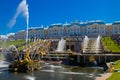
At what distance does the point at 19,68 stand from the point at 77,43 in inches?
2050

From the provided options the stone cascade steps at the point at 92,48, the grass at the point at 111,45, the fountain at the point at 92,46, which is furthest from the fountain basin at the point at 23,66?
the grass at the point at 111,45

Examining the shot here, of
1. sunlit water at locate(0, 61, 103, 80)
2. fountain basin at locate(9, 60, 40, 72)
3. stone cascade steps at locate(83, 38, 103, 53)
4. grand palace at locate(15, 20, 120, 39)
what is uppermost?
grand palace at locate(15, 20, 120, 39)

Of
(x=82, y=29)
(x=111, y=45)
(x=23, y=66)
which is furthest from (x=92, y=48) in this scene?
(x=82, y=29)

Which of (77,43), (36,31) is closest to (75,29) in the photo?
(36,31)

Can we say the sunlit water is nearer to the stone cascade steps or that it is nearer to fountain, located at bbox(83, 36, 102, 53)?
the stone cascade steps

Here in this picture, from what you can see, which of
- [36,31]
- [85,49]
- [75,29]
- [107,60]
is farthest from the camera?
[36,31]

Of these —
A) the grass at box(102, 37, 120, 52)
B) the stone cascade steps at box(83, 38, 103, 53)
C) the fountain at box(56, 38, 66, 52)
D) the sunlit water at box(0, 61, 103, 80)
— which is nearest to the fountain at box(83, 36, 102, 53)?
the stone cascade steps at box(83, 38, 103, 53)

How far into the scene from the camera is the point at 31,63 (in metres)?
52.2

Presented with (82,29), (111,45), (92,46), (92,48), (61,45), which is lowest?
(92,48)

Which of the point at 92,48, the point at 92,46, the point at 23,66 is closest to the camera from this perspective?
the point at 23,66

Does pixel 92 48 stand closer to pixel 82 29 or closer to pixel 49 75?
pixel 49 75

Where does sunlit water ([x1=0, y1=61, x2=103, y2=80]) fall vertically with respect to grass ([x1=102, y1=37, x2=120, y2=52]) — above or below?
below

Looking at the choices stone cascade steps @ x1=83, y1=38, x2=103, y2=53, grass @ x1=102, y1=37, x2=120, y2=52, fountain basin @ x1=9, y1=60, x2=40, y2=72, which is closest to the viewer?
fountain basin @ x1=9, y1=60, x2=40, y2=72

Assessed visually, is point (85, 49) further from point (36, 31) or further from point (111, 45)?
point (36, 31)
